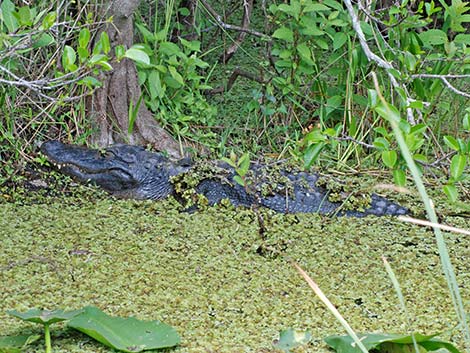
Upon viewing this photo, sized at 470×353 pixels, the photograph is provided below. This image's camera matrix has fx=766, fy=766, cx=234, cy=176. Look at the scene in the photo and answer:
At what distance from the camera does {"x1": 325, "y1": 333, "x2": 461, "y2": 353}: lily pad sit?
2.15 metres

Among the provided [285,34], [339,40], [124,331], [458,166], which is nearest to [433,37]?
[339,40]

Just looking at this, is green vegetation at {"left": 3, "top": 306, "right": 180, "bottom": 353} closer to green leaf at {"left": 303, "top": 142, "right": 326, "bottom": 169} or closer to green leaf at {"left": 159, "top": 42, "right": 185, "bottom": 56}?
green leaf at {"left": 303, "top": 142, "right": 326, "bottom": 169}

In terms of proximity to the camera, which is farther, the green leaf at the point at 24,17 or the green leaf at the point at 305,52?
the green leaf at the point at 305,52

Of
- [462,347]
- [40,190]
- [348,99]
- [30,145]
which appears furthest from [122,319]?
[348,99]

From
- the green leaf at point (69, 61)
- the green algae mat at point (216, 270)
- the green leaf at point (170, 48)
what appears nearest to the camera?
the green leaf at point (69, 61)

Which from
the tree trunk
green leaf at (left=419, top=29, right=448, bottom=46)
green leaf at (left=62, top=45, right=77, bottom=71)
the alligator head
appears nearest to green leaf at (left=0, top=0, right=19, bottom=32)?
green leaf at (left=62, top=45, right=77, bottom=71)

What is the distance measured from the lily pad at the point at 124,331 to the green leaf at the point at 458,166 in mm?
1105

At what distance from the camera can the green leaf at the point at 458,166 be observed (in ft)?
8.72


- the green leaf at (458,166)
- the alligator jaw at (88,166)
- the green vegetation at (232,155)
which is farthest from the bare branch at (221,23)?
the green leaf at (458,166)

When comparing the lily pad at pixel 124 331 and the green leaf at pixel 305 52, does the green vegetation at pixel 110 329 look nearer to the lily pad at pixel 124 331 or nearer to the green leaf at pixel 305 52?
the lily pad at pixel 124 331

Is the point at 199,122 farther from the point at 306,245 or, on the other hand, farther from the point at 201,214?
the point at 306,245

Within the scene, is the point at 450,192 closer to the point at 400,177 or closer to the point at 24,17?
the point at 400,177

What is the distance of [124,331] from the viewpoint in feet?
7.64

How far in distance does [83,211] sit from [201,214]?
1.85 ft
